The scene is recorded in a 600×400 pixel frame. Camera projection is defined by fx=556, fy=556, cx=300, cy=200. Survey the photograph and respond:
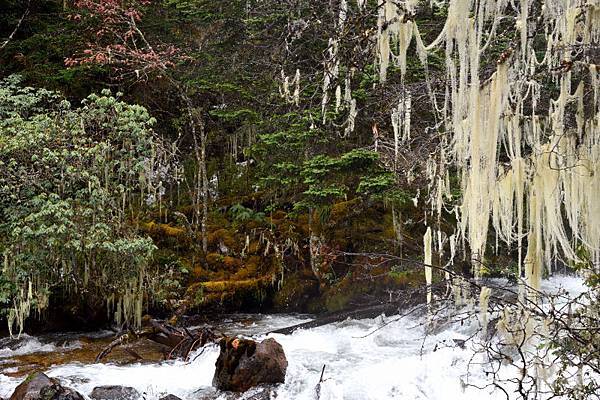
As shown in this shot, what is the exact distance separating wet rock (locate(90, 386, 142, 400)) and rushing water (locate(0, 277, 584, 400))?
0.62ft

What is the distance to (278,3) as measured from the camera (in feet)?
37.5

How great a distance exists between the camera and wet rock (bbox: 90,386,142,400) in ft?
20.3

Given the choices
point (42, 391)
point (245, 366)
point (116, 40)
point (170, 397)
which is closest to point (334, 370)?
point (245, 366)

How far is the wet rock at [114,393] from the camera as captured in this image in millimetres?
6195

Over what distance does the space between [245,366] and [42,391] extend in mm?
2185

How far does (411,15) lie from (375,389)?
14.5 ft

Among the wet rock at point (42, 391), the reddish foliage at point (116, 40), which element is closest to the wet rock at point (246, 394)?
the wet rock at point (42, 391)

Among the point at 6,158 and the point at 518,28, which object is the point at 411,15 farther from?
the point at 6,158

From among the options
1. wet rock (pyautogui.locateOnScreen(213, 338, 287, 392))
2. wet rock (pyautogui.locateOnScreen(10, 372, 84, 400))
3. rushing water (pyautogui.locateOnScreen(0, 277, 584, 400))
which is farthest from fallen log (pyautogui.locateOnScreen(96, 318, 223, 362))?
wet rock (pyautogui.locateOnScreen(10, 372, 84, 400))

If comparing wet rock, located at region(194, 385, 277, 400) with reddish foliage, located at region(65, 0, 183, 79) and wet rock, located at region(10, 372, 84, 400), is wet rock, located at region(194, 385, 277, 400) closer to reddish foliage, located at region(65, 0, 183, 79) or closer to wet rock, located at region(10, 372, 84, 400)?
wet rock, located at region(10, 372, 84, 400)

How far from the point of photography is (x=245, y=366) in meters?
6.59

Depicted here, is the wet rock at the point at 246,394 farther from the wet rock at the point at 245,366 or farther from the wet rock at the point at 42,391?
the wet rock at the point at 42,391

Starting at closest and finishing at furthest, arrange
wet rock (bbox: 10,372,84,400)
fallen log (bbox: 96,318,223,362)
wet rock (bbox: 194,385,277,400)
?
wet rock (bbox: 10,372,84,400) < wet rock (bbox: 194,385,277,400) < fallen log (bbox: 96,318,223,362)

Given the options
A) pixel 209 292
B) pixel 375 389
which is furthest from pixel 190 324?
pixel 375 389
